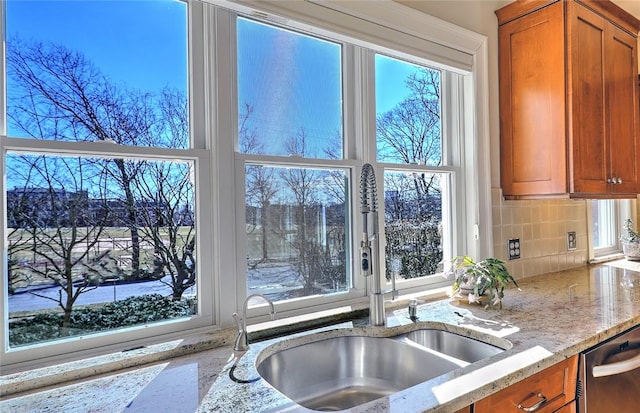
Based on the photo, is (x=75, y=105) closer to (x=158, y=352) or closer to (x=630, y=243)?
(x=158, y=352)

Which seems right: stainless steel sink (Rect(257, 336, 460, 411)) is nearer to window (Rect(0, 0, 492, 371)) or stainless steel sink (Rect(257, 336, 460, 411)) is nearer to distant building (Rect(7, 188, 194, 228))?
window (Rect(0, 0, 492, 371))

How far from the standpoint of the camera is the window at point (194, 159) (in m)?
1.10

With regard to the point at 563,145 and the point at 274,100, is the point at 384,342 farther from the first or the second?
the point at 563,145

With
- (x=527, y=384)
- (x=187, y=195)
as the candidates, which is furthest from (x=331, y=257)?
(x=527, y=384)

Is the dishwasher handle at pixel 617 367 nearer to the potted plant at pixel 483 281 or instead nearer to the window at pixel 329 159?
the potted plant at pixel 483 281

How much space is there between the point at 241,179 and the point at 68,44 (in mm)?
666

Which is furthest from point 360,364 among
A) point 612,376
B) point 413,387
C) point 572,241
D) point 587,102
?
point 572,241

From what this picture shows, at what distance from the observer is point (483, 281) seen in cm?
162

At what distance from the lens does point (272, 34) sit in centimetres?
153

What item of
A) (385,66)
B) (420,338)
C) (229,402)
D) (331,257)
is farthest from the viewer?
(385,66)

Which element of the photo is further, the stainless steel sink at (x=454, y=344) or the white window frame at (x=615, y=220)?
the white window frame at (x=615, y=220)

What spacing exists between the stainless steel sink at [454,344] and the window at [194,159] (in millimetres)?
326

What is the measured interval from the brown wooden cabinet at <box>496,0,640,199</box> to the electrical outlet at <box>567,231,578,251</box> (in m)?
0.41

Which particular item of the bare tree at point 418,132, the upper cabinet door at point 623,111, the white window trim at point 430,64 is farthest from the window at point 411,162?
the upper cabinet door at point 623,111
